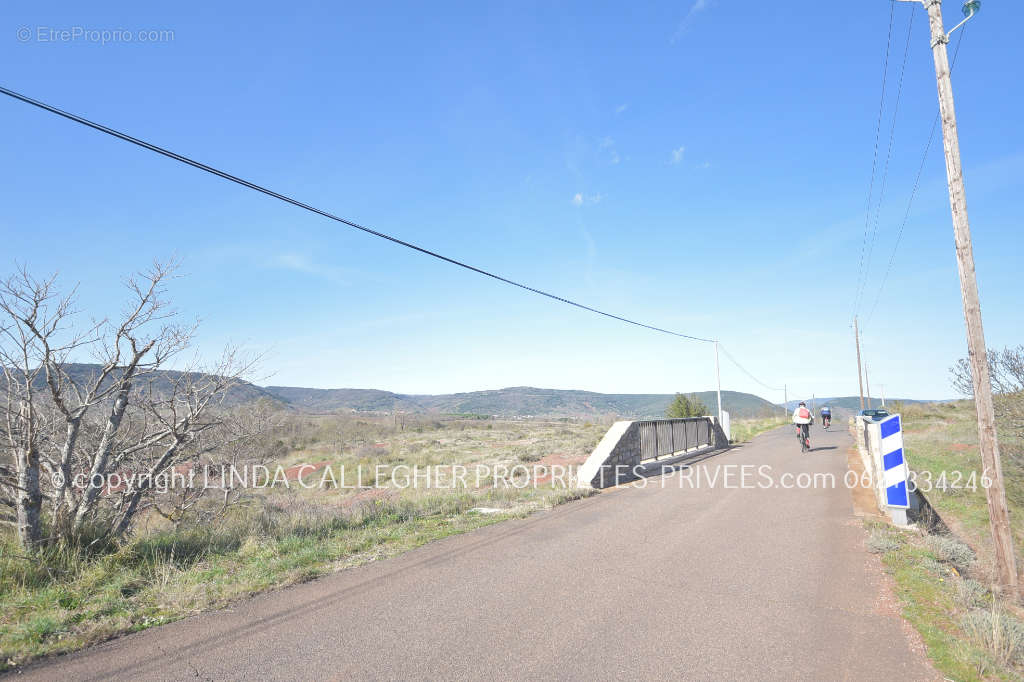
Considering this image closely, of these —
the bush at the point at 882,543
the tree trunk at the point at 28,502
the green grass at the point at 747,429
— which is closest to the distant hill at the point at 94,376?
the tree trunk at the point at 28,502

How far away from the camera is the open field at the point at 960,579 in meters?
3.82

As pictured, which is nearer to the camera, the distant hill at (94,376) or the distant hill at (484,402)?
the distant hill at (94,376)

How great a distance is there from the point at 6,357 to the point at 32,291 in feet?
2.82

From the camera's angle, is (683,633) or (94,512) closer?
(683,633)

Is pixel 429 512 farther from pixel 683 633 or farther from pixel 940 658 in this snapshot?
pixel 940 658

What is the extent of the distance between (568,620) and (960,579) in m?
4.15

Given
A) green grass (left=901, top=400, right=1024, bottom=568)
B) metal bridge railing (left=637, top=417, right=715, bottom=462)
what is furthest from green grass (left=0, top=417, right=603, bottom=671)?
green grass (left=901, top=400, right=1024, bottom=568)

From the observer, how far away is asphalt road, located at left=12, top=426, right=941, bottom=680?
3.84 metres

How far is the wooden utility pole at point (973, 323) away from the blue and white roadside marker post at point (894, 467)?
3.63 feet

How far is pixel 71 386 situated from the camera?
23.5 ft

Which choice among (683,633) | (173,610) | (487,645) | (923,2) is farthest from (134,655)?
(923,2)

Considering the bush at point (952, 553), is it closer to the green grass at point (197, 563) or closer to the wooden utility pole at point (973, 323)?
the wooden utility pole at point (973, 323)

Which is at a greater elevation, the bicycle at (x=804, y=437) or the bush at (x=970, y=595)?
the bicycle at (x=804, y=437)

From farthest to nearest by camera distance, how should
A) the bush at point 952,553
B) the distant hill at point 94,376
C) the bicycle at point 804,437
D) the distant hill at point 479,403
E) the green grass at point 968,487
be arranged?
the distant hill at point 479,403 → the bicycle at point 804,437 → the green grass at point 968,487 → the distant hill at point 94,376 → the bush at point 952,553
